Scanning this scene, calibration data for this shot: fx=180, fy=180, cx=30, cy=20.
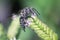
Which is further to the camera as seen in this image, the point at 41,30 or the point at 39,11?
the point at 39,11

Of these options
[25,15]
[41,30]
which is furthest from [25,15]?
[41,30]

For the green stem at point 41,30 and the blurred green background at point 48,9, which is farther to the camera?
the blurred green background at point 48,9

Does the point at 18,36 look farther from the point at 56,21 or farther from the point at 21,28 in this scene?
the point at 56,21

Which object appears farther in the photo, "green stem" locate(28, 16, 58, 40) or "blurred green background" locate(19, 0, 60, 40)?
"blurred green background" locate(19, 0, 60, 40)

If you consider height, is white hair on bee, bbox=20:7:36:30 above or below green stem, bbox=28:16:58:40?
above

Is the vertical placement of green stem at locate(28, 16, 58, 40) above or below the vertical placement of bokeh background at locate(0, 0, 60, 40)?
below

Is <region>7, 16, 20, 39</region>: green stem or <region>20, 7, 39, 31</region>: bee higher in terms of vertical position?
<region>20, 7, 39, 31</region>: bee

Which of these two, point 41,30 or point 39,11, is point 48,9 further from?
point 41,30

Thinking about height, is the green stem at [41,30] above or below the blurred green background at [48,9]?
below
